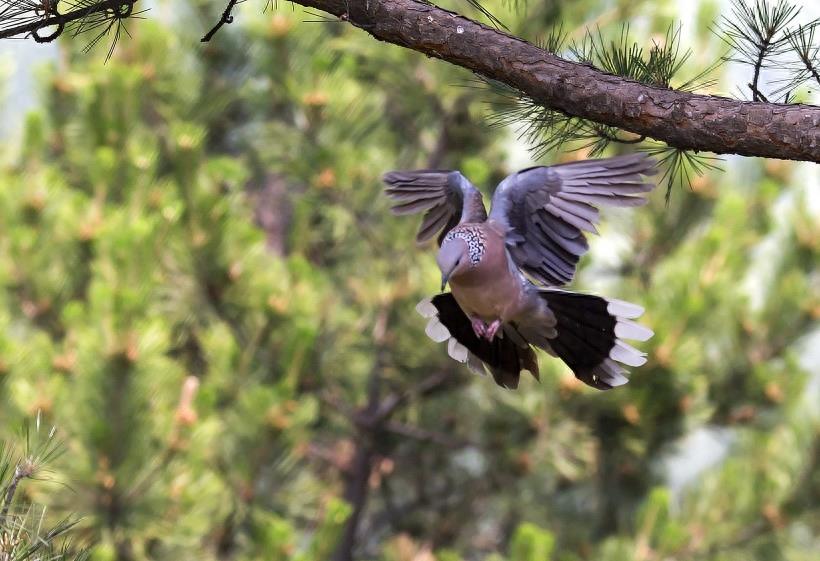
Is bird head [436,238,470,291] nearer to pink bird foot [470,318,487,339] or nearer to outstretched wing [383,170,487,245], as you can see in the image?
pink bird foot [470,318,487,339]

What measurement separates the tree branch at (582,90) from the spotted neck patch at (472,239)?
31 centimetres

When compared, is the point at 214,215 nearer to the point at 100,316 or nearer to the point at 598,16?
the point at 100,316

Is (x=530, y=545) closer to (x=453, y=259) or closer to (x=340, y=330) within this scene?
(x=340, y=330)

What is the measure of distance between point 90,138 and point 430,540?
2.44 metres

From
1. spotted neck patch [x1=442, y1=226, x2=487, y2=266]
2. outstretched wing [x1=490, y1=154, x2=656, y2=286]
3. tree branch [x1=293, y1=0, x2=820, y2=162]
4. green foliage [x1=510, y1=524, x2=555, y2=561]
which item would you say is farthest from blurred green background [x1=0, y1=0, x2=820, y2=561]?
tree branch [x1=293, y1=0, x2=820, y2=162]

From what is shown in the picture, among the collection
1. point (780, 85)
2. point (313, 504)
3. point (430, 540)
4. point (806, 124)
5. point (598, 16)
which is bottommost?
point (430, 540)

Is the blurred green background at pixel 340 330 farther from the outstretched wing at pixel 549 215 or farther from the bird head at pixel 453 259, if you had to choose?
the bird head at pixel 453 259

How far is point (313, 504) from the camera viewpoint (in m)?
4.91

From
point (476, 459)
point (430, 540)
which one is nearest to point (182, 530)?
point (430, 540)

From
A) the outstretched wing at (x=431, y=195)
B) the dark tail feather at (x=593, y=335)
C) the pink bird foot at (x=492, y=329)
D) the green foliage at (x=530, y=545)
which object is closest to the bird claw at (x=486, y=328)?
the pink bird foot at (x=492, y=329)

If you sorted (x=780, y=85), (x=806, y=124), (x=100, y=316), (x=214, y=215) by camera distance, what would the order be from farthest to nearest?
1. (x=214, y=215)
2. (x=100, y=316)
3. (x=780, y=85)
4. (x=806, y=124)

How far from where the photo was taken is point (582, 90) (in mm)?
1412

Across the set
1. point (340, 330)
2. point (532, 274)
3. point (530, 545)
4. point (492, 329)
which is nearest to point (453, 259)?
point (492, 329)

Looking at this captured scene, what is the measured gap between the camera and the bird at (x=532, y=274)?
1754 mm
